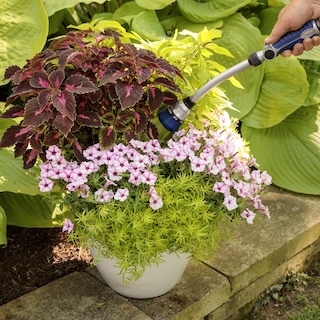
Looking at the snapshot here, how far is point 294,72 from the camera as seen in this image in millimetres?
2461

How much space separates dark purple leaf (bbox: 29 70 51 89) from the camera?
1.55m

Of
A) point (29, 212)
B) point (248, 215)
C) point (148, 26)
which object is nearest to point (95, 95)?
point (248, 215)

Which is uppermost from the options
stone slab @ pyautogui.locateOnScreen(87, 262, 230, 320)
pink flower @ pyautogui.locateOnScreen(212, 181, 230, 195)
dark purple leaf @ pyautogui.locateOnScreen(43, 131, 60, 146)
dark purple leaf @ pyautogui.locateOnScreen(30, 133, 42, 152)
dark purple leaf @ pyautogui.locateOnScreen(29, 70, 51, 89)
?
dark purple leaf @ pyautogui.locateOnScreen(29, 70, 51, 89)

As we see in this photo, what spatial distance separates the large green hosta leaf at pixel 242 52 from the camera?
7.85 ft

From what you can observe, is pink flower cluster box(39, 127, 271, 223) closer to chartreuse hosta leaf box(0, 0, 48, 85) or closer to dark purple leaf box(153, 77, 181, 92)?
dark purple leaf box(153, 77, 181, 92)

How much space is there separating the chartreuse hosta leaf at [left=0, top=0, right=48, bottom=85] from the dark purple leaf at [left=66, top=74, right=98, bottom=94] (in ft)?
1.41

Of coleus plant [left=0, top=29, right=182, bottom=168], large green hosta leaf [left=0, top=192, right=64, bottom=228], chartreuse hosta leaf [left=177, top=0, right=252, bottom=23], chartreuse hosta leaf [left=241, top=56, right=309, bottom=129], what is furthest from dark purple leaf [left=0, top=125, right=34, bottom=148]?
chartreuse hosta leaf [left=241, top=56, right=309, bottom=129]

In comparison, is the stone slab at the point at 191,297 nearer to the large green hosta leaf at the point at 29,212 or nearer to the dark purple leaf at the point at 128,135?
the large green hosta leaf at the point at 29,212

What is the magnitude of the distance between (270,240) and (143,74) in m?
0.83

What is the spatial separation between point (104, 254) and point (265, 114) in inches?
43.8

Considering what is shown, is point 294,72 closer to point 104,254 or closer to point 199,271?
point 199,271

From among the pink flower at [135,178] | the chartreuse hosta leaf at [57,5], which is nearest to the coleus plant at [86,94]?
the pink flower at [135,178]

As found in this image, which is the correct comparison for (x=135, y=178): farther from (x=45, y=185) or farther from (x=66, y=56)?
(x=66, y=56)

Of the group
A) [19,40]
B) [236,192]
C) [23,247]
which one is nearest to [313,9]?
[236,192]
